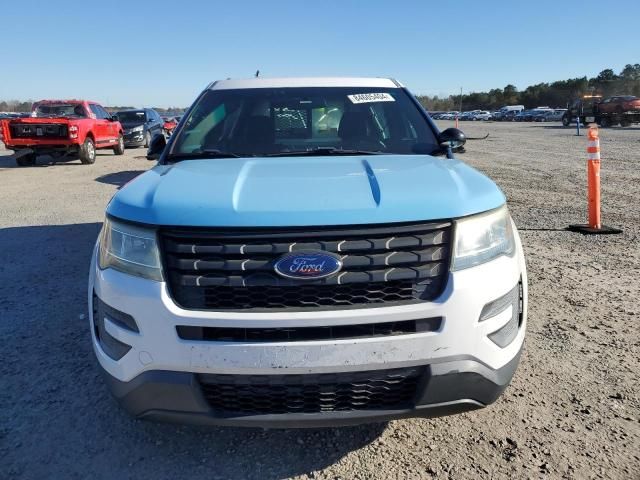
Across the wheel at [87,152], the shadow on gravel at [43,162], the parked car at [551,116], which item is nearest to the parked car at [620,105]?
the parked car at [551,116]

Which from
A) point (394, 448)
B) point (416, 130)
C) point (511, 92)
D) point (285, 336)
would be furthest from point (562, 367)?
point (511, 92)

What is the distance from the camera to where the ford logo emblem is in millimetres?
1932

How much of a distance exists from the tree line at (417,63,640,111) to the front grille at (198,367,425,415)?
6291 cm

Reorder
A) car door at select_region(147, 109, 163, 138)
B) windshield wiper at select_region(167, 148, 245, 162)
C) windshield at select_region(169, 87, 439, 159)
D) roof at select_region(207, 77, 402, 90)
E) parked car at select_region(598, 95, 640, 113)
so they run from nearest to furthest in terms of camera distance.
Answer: windshield wiper at select_region(167, 148, 245, 162), windshield at select_region(169, 87, 439, 159), roof at select_region(207, 77, 402, 90), car door at select_region(147, 109, 163, 138), parked car at select_region(598, 95, 640, 113)

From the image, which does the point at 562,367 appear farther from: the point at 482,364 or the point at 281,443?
the point at 281,443

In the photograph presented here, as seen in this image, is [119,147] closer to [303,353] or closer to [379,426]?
[379,426]

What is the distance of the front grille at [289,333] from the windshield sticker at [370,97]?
208 cm

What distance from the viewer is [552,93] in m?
81.2

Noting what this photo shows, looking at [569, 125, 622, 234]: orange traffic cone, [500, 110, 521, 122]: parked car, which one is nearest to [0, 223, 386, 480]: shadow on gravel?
[569, 125, 622, 234]: orange traffic cone

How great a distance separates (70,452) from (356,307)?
1573 mm

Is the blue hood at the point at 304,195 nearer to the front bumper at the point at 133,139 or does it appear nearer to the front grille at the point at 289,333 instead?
the front grille at the point at 289,333

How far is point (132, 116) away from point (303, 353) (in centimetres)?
2243

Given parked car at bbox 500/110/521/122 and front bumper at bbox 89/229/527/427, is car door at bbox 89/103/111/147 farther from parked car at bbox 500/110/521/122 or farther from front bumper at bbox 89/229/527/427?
parked car at bbox 500/110/521/122

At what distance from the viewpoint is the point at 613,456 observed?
230cm
